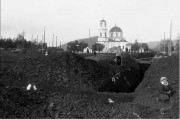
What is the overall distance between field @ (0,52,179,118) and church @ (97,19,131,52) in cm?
8599

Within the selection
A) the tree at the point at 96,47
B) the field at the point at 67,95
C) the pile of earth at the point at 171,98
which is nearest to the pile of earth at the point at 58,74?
the field at the point at 67,95

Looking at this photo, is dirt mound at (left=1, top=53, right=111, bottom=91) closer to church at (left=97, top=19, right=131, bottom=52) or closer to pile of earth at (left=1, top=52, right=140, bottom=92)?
pile of earth at (left=1, top=52, right=140, bottom=92)

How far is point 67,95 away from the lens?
9.93m

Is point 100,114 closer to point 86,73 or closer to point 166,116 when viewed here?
point 166,116

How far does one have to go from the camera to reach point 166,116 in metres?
8.46

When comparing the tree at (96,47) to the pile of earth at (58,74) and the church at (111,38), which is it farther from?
the pile of earth at (58,74)

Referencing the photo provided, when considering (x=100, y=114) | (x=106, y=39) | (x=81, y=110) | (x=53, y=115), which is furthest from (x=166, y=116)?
(x=106, y=39)

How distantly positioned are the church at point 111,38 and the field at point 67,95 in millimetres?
85987

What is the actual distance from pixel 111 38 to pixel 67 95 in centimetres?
10503

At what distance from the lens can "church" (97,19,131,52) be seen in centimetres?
10362

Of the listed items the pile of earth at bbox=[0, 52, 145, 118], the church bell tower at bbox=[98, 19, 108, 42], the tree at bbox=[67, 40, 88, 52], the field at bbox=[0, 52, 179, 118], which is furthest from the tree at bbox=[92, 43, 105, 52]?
the field at bbox=[0, 52, 179, 118]

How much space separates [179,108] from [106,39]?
9829cm

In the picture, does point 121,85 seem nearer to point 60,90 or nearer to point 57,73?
point 57,73

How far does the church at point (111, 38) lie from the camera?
340 feet
